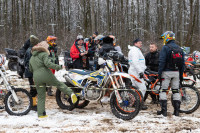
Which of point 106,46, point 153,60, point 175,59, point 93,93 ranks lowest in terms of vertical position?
point 93,93

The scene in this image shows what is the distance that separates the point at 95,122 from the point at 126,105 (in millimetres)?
764

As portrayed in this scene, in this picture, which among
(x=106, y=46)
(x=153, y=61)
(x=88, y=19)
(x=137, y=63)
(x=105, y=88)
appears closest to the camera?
(x=105, y=88)

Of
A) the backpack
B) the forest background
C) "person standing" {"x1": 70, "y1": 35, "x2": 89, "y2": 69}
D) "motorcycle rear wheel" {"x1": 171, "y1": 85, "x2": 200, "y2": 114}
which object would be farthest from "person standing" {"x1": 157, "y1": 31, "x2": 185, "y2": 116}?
the forest background

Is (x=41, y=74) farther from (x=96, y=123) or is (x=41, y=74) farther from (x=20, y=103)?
(x=96, y=123)

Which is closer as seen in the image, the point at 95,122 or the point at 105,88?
the point at 95,122

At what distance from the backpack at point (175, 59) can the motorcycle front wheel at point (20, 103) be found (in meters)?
3.33

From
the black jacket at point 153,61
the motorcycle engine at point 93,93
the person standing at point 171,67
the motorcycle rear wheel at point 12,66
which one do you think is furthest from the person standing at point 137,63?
the motorcycle rear wheel at point 12,66

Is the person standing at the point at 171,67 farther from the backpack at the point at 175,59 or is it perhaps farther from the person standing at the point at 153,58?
the person standing at the point at 153,58

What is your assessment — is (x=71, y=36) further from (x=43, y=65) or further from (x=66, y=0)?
(x=66, y=0)

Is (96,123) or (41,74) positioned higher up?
(41,74)

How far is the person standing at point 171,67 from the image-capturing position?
5.19 m

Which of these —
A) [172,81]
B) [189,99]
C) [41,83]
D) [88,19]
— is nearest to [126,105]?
[172,81]

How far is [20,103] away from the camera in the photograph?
547cm

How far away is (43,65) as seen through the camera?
17.2ft
